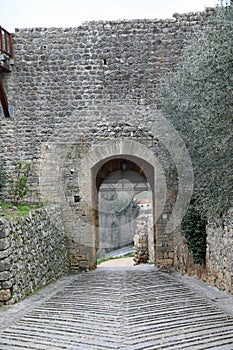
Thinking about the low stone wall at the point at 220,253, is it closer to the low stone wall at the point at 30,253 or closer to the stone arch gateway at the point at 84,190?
the low stone wall at the point at 30,253

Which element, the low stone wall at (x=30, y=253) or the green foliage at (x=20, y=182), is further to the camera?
the green foliage at (x=20, y=182)

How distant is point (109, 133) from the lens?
40.8 feet

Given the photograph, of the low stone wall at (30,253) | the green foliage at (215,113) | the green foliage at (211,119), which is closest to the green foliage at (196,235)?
the green foliage at (211,119)

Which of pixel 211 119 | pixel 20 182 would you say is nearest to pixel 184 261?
pixel 20 182

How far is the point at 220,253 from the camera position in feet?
26.1

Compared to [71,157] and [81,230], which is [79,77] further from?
[81,230]

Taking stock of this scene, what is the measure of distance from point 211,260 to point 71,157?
5226mm

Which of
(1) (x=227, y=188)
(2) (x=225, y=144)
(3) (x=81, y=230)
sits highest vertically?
(2) (x=225, y=144)

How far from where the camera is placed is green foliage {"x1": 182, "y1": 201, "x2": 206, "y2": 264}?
948 centimetres

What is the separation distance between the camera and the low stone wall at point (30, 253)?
705 cm

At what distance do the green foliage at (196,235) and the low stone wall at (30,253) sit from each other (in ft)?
9.60

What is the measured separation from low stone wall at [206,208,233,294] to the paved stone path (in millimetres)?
384

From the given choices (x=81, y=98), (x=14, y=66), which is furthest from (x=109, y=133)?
(x=14, y=66)

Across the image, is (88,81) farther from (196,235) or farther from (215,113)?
(215,113)
